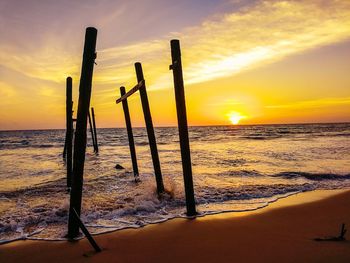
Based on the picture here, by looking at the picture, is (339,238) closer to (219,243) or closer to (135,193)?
(219,243)

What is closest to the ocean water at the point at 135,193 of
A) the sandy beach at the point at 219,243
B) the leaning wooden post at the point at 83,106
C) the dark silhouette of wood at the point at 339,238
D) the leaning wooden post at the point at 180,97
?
the sandy beach at the point at 219,243

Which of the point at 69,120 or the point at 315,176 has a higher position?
the point at 69,120

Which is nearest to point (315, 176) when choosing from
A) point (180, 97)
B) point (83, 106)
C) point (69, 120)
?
point (180, 97)

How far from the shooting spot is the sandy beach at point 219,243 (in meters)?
4.11

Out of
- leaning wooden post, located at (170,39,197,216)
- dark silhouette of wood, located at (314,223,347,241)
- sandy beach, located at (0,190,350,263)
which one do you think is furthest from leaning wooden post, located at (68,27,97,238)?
dark silhouette of wood, located at (314,223,347,241)

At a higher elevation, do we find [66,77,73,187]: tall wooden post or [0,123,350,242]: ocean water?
[66,77,73,187]: tall wooden post

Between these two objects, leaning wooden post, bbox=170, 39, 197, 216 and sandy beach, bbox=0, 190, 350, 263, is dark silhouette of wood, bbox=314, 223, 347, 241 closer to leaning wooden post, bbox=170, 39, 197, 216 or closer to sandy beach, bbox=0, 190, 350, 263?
sandy beach, bbox=0, 190, 350, 263

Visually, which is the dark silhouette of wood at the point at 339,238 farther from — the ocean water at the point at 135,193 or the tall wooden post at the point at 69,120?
the tall wooden post at the point at 69,120

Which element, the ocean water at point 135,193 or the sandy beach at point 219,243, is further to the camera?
the ocean water at point 135,193

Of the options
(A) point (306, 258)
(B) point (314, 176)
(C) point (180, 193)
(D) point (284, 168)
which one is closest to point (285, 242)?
(A) point (306, 258)

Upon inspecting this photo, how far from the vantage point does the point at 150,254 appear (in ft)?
14.3

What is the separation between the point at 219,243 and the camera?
465cm

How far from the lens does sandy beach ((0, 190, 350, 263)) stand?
411 cm

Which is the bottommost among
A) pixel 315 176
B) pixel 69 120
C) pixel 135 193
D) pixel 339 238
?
pixel 315 176
